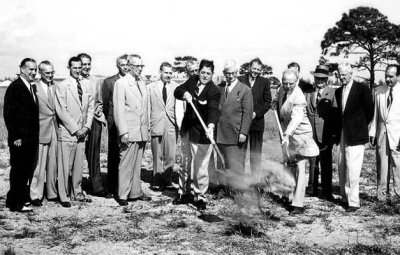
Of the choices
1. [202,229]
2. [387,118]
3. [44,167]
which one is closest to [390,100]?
[387,118]

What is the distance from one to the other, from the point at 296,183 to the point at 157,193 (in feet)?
9.31

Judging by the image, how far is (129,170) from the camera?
7793 millimetres

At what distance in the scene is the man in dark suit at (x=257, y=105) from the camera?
8602mm

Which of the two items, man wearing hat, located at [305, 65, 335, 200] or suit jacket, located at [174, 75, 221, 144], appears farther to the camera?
man wearing hat, located at [305, 65, 335, 200]

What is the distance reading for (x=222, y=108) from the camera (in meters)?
7.82

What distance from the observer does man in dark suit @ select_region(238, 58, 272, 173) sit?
8.60 meters

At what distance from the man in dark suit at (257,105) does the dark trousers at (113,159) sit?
8.59ft

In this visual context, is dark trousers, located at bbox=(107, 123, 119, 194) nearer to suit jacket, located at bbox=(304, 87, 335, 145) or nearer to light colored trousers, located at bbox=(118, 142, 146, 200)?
light colored trousers, located at bbox=(118, 142, 146, 200)

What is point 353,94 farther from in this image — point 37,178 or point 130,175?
point 37,178

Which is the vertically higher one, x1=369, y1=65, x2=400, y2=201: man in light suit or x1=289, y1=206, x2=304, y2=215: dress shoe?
x1=369, y1=65, x2=400, y2=201: man in light suit

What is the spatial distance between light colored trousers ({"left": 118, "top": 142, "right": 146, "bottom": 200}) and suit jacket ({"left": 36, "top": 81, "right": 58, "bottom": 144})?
121cm

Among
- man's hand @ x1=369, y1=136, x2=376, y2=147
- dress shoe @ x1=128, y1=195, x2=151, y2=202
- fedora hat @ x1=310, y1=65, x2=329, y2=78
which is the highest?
fedora hat @ x1=310, y1=65, x2=329, y2=78

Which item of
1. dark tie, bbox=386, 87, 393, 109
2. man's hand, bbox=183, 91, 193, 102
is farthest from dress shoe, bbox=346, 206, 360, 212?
man's hand, bbox=183, 91, 193, 102

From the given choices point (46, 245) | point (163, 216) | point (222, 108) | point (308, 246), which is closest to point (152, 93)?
point (222, 108)
